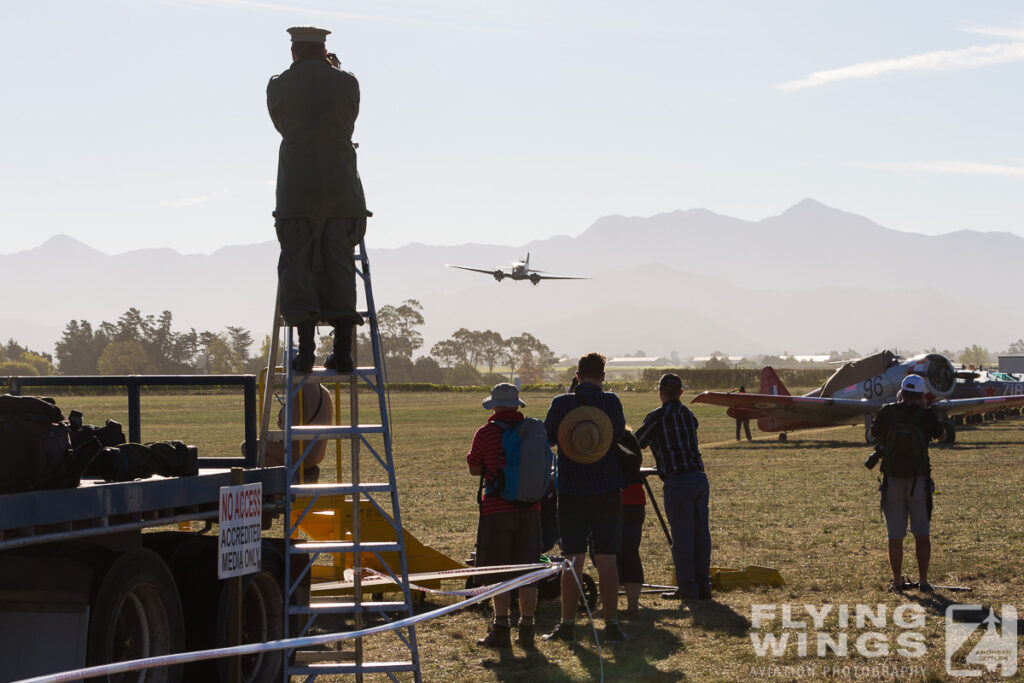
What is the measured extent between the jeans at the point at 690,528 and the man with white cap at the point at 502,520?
1.93 m

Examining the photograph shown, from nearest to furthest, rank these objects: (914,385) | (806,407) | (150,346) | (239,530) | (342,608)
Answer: (239,530), (342,608), (914,385), (806,407), (150,346)

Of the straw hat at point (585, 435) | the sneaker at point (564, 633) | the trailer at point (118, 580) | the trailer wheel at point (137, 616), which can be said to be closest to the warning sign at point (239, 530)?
the trailer at point (118, 580)

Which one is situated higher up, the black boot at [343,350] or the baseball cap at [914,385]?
the black boot at [343,350]

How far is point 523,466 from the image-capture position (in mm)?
8688

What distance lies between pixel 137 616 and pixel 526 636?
11.2 ft

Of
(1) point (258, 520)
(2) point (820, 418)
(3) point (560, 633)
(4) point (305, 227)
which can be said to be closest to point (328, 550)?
(1) point (258, 520)

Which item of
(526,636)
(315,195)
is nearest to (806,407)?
(526,636)

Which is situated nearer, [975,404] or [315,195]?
[315,195]

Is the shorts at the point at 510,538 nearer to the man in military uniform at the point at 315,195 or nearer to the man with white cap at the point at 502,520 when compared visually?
the man with white cap at the point at 502,520

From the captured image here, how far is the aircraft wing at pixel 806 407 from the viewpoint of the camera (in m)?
36.6

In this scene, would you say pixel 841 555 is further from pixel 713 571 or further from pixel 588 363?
pixel 588 363

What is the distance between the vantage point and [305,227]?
708cm

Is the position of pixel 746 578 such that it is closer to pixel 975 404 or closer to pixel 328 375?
pixel 328 375

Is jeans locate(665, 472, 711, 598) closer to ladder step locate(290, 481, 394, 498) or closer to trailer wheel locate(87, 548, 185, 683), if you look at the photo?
ladder step locate(290, 481, 394, 498)
